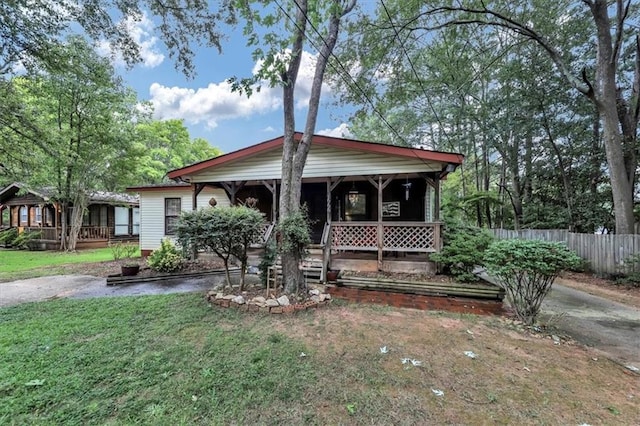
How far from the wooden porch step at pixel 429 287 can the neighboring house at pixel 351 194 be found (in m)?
0.95

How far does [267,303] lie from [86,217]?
18.8 metres

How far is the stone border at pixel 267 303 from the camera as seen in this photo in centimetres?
453

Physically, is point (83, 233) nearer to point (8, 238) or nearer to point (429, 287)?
point (8, 238)

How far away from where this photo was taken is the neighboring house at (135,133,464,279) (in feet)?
24.9

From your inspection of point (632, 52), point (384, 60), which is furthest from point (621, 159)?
point (384, 60)

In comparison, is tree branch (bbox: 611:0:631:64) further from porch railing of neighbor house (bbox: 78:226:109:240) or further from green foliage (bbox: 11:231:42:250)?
green foliage (bbox: 11:231:42:250)

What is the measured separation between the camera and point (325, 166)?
337 inches

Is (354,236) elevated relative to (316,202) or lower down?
lower down

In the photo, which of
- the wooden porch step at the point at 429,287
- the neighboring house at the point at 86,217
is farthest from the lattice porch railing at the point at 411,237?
the neighboring house at the point at 86,217

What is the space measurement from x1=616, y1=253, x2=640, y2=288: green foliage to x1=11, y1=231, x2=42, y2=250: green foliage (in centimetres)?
2469

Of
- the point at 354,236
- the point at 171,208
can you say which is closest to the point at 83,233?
the point at 171,208

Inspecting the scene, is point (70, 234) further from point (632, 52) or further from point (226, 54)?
point (632, 52)

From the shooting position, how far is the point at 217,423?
6.95 feet

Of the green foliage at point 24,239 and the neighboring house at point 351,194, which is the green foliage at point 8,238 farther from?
the neighboring house at point 351,194
